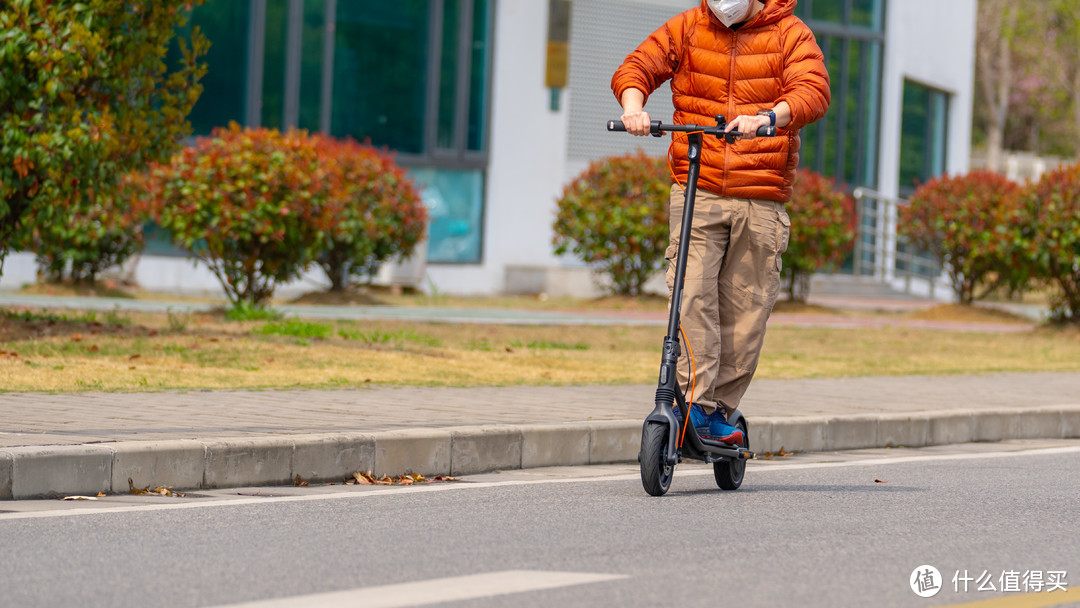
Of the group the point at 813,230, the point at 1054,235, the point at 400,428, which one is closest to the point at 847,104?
the point at 813,230

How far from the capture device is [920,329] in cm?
1791

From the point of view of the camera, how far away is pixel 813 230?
70.1ft

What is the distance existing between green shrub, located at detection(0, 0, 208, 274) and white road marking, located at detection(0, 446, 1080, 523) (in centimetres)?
522

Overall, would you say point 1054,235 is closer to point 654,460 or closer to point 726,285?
point 726,285

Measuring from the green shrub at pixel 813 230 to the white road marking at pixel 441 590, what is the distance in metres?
16.6

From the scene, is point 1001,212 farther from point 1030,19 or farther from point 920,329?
point 1030,19

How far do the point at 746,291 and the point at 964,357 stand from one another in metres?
8.60

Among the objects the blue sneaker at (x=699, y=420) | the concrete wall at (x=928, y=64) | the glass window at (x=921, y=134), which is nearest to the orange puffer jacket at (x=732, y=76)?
the blue sneaker at (x=699, y=420)

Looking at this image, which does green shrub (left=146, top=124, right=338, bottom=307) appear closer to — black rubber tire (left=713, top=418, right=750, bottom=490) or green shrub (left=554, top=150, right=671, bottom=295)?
green shrub (left=554, top=150, right=671, bottom=295)

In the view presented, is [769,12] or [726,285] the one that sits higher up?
[769,12]

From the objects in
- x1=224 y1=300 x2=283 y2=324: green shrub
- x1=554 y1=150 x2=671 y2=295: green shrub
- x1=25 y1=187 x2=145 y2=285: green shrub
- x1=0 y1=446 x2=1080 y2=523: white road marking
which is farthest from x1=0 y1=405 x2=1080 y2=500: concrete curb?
x1=554 y1=150 x2=671 y2=295: green shrub

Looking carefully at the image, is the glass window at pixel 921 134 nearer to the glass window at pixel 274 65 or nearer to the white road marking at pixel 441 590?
the glass window at pixel 274 65

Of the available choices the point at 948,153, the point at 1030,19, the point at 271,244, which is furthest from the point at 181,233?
the point at 1030,19

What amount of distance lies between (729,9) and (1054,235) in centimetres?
1222
